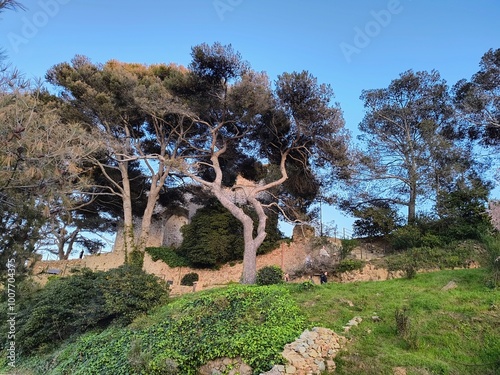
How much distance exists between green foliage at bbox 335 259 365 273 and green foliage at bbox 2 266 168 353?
7439mm

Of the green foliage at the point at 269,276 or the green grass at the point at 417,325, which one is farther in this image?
the green foliage at the point at 269,276

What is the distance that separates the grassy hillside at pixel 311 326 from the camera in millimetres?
5816

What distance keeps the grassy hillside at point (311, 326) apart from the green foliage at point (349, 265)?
201 inches

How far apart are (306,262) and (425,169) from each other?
751 centimetres

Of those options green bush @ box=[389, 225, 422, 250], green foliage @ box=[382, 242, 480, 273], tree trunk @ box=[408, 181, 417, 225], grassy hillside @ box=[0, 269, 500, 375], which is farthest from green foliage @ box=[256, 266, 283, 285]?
tree trunk @ box=[408, 181, 417, 225]

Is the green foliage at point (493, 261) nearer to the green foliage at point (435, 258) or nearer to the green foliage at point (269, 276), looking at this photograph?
the green foliage at point (435, 258)

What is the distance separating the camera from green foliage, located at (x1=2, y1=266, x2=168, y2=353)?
931 centimetres

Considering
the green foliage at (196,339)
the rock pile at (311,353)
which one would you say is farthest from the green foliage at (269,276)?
the rock pile at (311,353)

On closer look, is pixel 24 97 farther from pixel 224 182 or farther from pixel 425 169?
pixel 425 169

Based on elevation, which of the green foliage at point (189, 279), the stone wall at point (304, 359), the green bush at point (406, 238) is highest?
the green bush at point (406, 238)

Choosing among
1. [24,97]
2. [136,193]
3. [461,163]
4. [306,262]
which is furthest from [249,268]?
[461,163]

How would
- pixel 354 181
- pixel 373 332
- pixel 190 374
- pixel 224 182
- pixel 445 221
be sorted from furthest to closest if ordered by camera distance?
pixel 224 182 → pixel 354 181 → pixel 445 221 → pixel 373 332 → pixel 190 374

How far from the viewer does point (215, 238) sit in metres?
18.7

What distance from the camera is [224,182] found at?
744 inches
